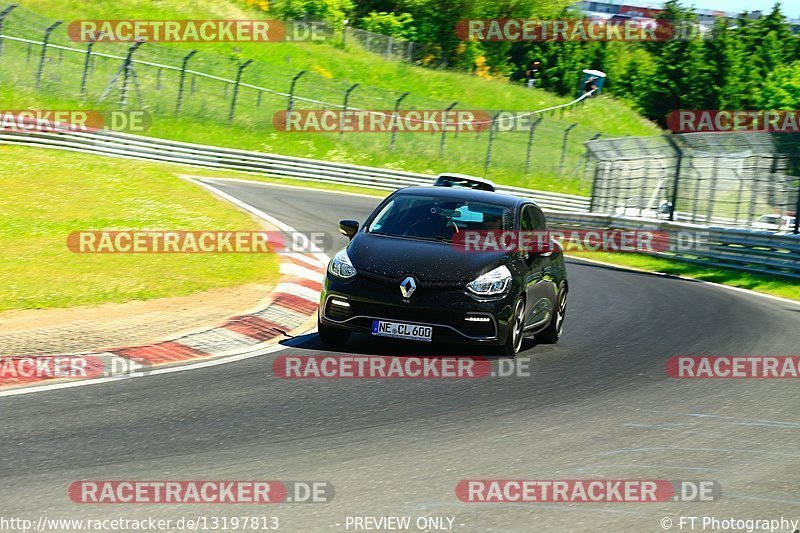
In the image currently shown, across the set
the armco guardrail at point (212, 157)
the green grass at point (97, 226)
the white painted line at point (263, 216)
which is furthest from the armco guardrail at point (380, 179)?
the white painted line at point (263, 216)

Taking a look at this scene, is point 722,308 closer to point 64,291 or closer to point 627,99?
point 64,291

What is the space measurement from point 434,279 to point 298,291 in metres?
4.30

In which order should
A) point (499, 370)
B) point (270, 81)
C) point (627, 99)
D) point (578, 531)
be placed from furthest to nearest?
point (627, 99), point (270, 81), point (499, 370), point (578, 531)

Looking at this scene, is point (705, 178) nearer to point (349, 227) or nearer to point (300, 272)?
point (300, 272)

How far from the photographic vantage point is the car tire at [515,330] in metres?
10.2

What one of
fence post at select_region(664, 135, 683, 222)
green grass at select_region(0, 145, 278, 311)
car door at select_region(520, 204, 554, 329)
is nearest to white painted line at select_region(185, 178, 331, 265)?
green grass at select_region(0, 145, 278, 311)

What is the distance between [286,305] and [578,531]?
25.4ft

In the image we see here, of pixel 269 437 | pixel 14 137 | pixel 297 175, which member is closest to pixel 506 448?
pixel 269 437

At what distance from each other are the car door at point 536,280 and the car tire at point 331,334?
70.8 inches

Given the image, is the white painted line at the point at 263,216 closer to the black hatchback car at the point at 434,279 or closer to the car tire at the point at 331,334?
the black hatchback car at the point at 434,279

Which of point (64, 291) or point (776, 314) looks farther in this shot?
point (776, 314)

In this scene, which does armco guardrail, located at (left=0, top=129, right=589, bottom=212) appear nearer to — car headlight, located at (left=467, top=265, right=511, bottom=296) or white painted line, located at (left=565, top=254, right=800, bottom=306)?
white painted line, located at (left=565, top=254, right=800, bottom=306)

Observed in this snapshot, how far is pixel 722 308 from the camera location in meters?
16.7

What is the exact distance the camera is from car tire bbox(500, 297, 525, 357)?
10.2m
